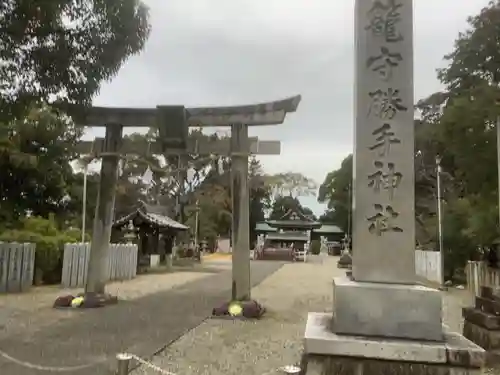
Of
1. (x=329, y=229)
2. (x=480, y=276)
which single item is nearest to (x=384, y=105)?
(x=480, y=276)

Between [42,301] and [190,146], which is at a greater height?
[190,146]

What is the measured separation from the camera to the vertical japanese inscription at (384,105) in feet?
14.7

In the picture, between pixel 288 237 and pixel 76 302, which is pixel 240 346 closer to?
pixel 76 302

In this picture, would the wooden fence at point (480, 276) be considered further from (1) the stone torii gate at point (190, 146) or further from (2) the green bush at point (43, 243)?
(2) the green bush at point (43, 243)

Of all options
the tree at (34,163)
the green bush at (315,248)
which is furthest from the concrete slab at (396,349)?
the green bush at (315,248)

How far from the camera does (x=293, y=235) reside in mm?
52781

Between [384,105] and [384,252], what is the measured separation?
1309 mm

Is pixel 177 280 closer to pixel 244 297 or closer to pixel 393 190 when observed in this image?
pixel 244 297

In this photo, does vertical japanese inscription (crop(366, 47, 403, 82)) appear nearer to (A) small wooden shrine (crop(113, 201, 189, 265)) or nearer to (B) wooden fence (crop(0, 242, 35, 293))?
(B) wooden fence (crop(0, 242, 35, 293))

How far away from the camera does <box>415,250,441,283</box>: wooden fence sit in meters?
19.1

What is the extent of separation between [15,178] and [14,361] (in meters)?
12.8

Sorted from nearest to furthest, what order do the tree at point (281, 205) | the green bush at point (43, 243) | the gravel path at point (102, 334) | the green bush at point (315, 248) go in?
the gravel path at point (102, 334), the green bush at point (43, 243), the green bush at point (315, 248), the tree at point (281, 205)

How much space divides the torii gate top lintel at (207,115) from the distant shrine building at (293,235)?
31383mm

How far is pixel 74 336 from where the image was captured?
842 cm
